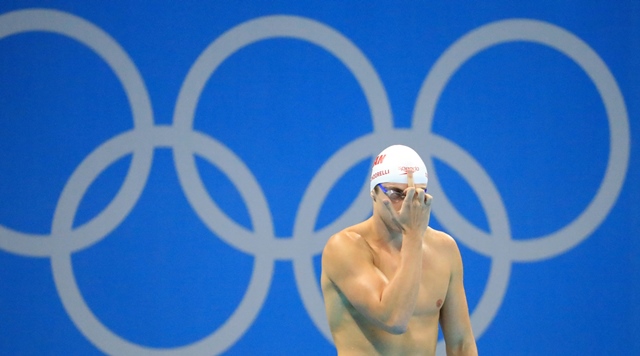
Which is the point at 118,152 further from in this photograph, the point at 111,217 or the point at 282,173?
the point at 282,173

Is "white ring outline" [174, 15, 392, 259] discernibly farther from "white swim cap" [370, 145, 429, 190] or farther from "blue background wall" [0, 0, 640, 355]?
"white swim cap" [370, 145, 429, 190]

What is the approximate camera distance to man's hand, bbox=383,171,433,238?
3256mm

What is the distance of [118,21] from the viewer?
6.10 meters

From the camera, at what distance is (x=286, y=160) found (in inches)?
243

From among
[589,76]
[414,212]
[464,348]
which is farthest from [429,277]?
[589,76]

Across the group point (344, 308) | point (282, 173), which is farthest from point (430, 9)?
point (344, 308)

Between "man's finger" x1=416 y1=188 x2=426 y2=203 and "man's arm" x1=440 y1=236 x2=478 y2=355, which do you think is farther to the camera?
"man's arm" x1=440 y1=236 x2=478 y2=355

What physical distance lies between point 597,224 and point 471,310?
1.24 m

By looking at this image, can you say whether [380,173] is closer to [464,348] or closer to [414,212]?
[414,212]

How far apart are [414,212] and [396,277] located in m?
0.28

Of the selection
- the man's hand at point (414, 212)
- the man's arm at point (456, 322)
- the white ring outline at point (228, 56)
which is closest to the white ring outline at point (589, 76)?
the white ring outline at point (228, 56)

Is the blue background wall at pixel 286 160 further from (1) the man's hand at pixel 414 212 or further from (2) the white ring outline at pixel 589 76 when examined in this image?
(1) the man's hand at pixel 414 212

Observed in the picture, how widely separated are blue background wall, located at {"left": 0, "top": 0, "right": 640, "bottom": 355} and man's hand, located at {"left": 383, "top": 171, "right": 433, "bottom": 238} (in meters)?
2.84

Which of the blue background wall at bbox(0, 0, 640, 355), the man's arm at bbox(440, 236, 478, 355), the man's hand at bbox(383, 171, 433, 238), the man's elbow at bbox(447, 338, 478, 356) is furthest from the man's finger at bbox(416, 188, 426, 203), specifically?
the blue background wall at bbox(0, 0, 640, 355)
